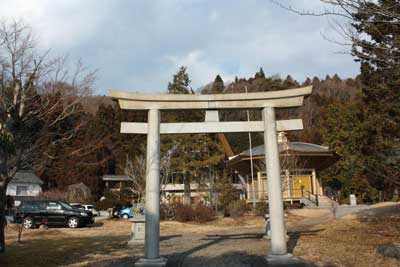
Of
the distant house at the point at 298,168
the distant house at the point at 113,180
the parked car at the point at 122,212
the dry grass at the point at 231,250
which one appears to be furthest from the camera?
the distant house at the point at 113,180

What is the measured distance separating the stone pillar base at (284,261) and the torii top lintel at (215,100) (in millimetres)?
3798

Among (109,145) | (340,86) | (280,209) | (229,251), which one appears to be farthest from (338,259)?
(340,86)

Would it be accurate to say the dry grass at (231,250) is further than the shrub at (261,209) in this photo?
No

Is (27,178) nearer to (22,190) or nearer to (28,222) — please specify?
(22,190)

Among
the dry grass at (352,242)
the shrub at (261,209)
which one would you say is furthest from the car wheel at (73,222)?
the dry grass at (352,242)

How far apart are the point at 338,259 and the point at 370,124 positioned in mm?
12102

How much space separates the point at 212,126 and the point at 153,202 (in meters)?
2.45

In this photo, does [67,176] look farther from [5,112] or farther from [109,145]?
[5,112]

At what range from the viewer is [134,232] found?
44.4ft

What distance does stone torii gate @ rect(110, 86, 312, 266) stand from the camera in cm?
919

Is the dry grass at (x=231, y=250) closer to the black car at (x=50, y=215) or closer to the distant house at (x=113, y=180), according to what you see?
the black car at (x=50, y=215)

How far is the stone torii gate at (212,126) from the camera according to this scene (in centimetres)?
919

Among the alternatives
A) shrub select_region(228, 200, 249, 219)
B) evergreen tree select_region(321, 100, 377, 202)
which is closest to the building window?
shrub select_region(228, 200, 249, 219)

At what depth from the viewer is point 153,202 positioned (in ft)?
30.2
